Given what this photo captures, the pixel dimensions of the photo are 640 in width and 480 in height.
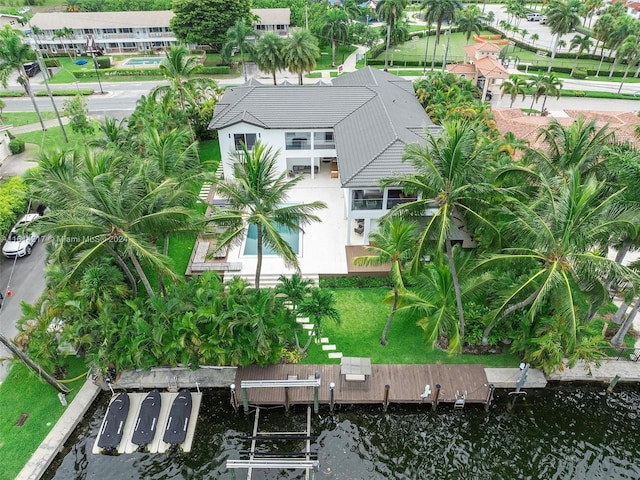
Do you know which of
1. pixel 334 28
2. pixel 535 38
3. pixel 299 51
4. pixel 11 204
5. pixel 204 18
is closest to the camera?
pixel 11 204

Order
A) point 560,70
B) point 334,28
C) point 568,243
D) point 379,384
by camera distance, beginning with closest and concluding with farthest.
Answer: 1. point 568,243
2. point 379,384
3. point 560,70
4. point 334,28

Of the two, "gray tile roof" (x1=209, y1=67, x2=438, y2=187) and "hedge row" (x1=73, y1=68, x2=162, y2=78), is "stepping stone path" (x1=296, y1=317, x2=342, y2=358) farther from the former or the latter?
"hedge row" (x1=73, y1=68, x2=162, y2=78)

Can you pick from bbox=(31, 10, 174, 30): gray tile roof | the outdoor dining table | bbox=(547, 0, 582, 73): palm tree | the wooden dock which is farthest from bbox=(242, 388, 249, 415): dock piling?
bbox=(31, 10, 174, 30): gray tile roof

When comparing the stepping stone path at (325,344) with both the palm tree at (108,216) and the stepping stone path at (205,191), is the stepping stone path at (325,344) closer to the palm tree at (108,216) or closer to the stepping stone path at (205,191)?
the palm tree at (108,216)

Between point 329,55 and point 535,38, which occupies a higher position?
point 535,38


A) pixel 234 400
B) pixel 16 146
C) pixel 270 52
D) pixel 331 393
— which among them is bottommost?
pixel 234 400

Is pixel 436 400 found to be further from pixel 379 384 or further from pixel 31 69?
pixel 31 69

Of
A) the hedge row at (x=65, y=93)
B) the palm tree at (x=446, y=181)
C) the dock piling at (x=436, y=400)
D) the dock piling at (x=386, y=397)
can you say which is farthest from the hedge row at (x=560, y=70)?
the hedge row at (x=65, y=93)

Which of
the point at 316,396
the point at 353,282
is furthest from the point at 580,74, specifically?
the point at 316,396
